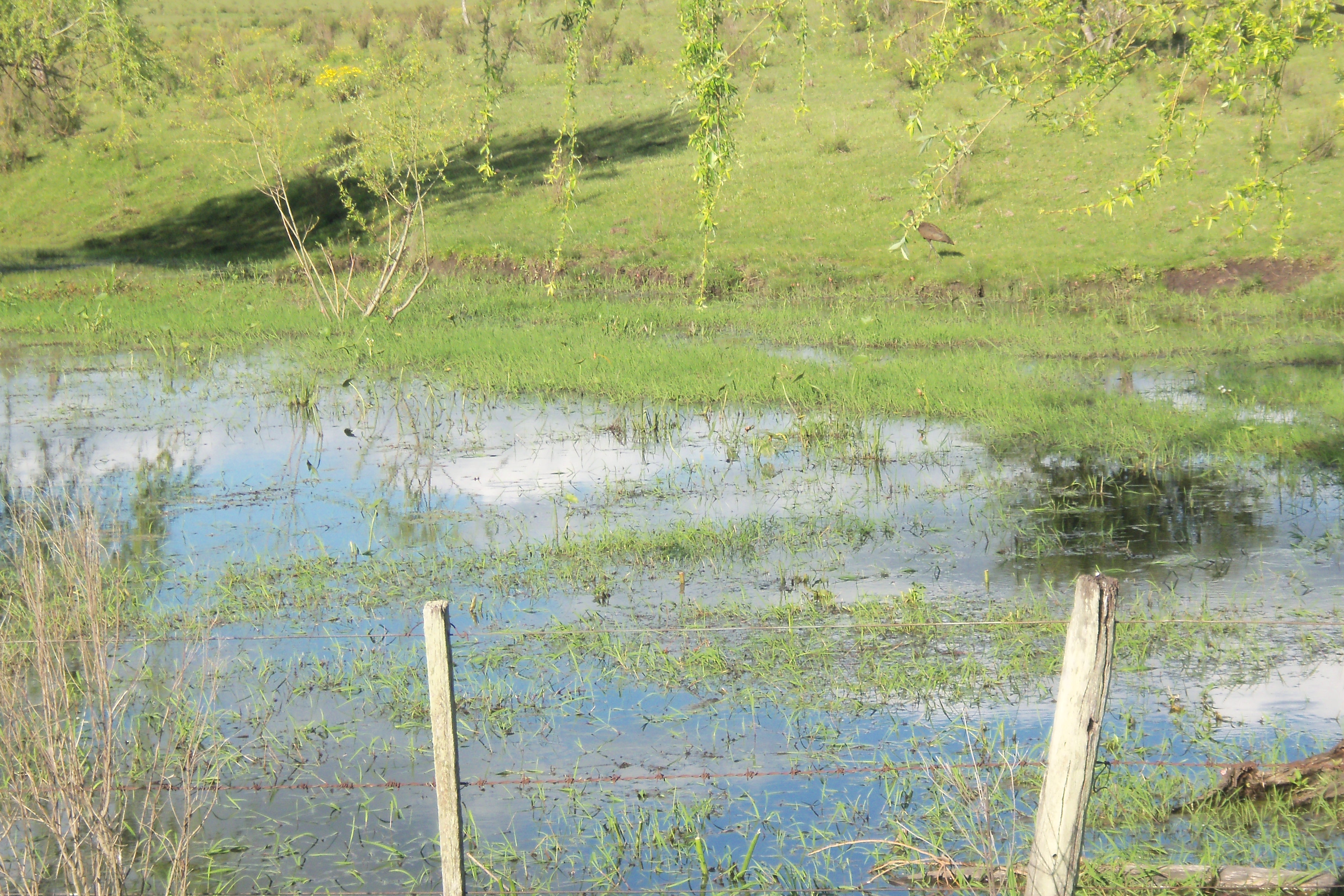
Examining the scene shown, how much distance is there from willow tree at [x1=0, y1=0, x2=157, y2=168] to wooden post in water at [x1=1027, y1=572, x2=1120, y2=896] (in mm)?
9895

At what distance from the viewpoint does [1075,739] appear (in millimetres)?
3727

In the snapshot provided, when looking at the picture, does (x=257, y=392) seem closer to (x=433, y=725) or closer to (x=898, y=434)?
(x=898, y=434)

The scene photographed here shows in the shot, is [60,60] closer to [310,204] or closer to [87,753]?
[310,204]

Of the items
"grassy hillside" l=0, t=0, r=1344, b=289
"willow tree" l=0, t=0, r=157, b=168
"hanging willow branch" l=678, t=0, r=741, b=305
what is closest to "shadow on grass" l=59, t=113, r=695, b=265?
"grassy hillside" l=0, t=0, r=1344, b=289

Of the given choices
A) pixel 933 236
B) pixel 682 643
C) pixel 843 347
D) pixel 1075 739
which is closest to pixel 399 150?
pixel 843 347

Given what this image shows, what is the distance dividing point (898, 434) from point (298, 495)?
18.9 ft

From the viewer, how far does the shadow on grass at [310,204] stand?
96.8 feet

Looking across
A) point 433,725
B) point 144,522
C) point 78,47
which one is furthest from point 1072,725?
point 78,47

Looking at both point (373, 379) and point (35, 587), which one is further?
point (373, 379)

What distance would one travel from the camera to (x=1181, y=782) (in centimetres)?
553

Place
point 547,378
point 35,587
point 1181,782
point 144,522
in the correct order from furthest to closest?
point 547,378 → point 144,522 → point 1181,782 → point 35,587

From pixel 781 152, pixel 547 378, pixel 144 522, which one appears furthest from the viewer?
pixel 781 152

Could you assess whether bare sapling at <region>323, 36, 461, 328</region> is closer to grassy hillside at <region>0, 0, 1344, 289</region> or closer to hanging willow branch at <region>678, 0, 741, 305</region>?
grassy hillside at <region>0, 0, 1344, 289</region>

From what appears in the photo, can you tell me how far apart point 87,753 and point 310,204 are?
26683 mm
